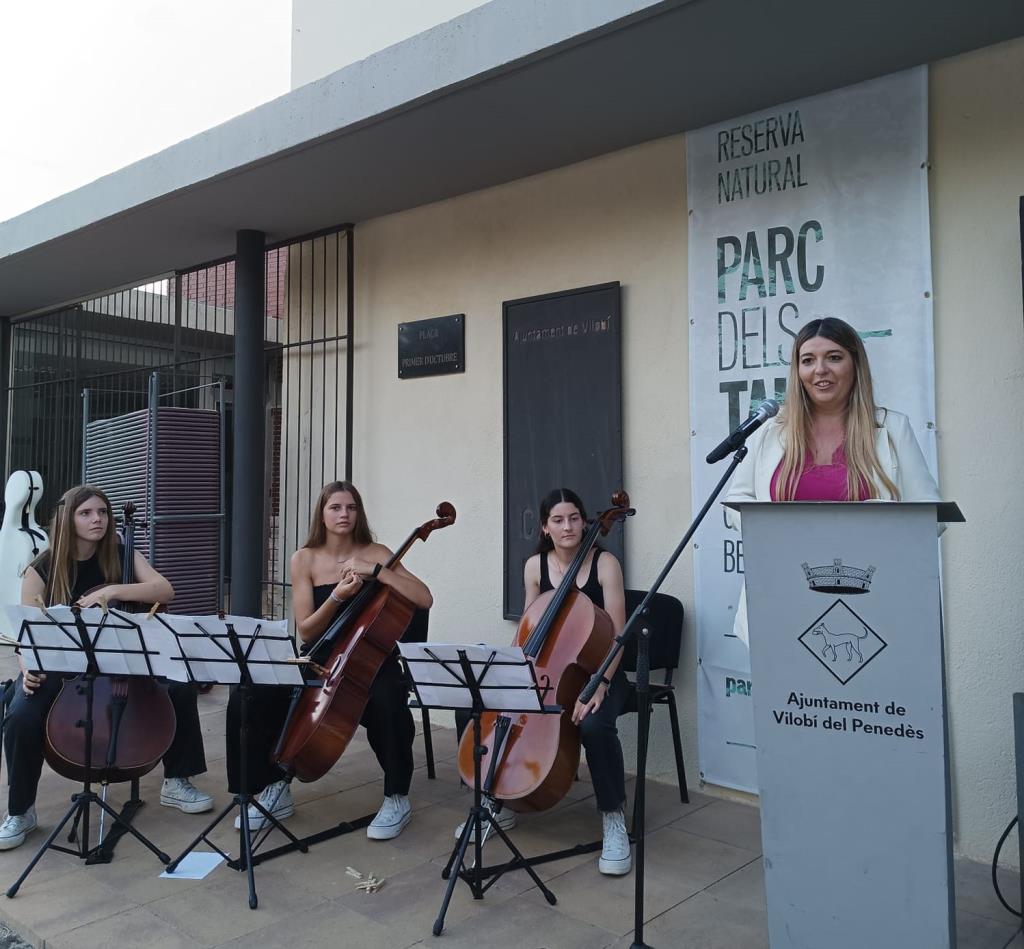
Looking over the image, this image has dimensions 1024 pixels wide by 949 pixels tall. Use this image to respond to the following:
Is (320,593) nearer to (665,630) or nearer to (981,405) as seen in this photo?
(665,630)

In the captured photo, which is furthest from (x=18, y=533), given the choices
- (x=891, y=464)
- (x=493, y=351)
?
(x=891, y=464)

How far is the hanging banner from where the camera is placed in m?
3.65

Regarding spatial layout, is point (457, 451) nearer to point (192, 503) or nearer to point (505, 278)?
point (505, 278)

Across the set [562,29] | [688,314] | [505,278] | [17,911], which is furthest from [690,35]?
[17,911]

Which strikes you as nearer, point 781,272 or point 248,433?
point 781,272

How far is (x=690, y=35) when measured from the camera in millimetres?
3434

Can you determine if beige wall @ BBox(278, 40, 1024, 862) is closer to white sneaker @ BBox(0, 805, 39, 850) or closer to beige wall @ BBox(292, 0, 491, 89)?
beige wall @ BBox(292, 0, 491, 89)

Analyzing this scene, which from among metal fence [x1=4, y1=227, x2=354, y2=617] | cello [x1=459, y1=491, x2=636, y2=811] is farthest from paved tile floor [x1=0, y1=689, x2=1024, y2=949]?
metal fence [x1=4, y1=227, x2=354, y2=617]

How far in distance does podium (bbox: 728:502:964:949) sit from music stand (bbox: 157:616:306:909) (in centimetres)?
165

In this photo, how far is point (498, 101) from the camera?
4.07 metres

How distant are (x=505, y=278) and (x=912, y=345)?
2253 mm

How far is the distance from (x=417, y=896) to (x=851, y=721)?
167 cm

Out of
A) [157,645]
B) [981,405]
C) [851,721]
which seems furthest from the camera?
[981,405]

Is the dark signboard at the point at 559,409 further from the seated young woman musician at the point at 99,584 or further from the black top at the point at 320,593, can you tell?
the seated young woman musician at the point at 99,584
